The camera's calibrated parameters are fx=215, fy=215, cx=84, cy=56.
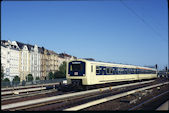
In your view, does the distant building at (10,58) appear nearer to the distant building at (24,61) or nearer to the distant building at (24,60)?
the distant building at (24,60)

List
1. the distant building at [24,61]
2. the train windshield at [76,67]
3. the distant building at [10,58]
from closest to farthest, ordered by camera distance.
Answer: the train windshield at [76,67] → the distant building at [10,58] → the distant building at [24,61]

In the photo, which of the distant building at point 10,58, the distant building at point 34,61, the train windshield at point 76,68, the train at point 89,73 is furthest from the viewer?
the distant building at point 34,61

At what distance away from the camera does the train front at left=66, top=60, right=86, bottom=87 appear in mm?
21531

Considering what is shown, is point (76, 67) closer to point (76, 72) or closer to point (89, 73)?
point (76, 72)

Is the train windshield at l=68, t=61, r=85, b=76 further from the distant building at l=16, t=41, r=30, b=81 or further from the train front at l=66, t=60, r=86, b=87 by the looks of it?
the distant building at l=16, t=41, r=30, b=81

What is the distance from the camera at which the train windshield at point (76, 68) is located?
21.7 meters

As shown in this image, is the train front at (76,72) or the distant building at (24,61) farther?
the distant building at (24,61)

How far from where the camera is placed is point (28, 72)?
71062 mm

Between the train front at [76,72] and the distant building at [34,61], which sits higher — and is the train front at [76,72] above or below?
below

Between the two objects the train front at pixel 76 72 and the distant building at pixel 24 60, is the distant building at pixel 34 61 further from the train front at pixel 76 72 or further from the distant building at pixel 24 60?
the train front at pixel 76 72

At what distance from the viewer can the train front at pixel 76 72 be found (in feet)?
70.6

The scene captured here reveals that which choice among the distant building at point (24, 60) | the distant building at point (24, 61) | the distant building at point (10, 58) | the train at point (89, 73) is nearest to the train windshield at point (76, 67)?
the train at point (89, 73)

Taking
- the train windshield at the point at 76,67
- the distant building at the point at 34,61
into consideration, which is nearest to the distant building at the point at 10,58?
the distant building at the point at 34,61

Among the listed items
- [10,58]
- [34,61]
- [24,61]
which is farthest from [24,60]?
[10,58]
